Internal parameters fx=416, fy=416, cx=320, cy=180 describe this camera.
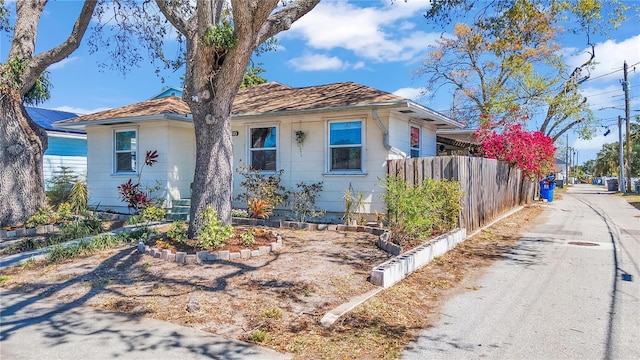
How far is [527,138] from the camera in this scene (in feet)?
52.3

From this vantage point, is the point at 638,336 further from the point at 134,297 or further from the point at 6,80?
the point at 6,80

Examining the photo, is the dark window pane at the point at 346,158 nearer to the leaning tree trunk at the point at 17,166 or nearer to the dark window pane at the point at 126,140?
the dark window pane at the point at 126,140

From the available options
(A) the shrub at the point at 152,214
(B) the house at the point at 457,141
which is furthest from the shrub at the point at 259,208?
(B) the house at the point at 457,141

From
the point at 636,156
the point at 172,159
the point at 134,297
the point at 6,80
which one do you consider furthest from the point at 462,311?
the point at 636,156

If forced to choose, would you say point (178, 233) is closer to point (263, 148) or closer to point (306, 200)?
point (306, 200)

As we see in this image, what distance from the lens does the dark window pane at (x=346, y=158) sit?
10297mm

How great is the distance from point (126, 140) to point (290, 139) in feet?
17.1

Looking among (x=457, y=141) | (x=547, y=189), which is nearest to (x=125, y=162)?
(x=457, y=141)

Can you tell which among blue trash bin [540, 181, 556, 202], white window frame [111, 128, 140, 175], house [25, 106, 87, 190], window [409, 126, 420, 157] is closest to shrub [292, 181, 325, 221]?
window [409, 126, 420, 157]

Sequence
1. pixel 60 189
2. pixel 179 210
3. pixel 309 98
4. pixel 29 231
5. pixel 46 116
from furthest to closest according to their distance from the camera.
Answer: pixel 46 116 → pixel 60 189 → pixel 179 210 → pixel 309 98 → pixel 29 231

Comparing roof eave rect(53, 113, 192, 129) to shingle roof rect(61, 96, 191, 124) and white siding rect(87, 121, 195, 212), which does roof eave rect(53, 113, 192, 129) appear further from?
white siding rect(87, 121, 195, 212)

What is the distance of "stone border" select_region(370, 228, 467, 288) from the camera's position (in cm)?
516

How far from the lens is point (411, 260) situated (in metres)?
5.93

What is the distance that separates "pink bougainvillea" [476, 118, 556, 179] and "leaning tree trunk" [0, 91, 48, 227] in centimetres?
1388
